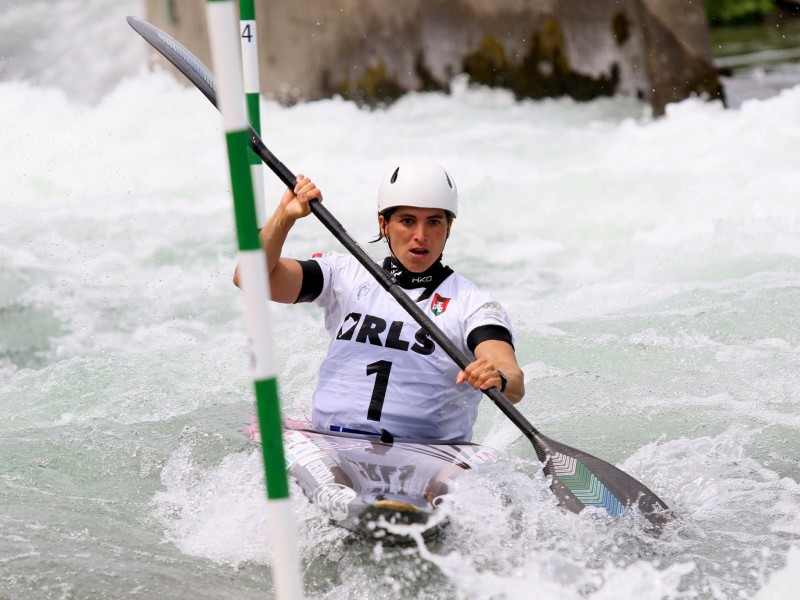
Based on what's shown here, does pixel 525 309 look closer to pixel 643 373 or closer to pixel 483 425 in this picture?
pixel 643 373

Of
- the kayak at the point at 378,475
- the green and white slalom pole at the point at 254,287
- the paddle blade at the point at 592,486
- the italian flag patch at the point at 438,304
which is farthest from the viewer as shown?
the italian flag patch at the point at 438,304

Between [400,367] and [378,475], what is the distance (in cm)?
52

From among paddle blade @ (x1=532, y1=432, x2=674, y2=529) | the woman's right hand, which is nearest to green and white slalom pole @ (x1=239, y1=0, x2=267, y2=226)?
the woman's right hand

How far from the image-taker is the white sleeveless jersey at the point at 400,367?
4.12 meters

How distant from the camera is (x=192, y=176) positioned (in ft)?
37.9

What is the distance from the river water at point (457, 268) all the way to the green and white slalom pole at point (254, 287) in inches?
37.1

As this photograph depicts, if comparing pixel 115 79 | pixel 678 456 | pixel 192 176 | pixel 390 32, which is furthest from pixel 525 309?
pixel 115 79

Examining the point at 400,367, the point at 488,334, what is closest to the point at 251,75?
the point at 400,367

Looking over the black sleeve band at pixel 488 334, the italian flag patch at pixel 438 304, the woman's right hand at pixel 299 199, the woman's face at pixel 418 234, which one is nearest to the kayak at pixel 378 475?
the black sleeve band at pixel 488 334

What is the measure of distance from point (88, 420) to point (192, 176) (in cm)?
643

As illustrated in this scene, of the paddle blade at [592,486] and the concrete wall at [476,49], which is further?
the concrete wall at [476,49]

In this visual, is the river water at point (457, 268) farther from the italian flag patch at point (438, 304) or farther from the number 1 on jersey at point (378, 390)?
the italian flag patch at point (438, 304)

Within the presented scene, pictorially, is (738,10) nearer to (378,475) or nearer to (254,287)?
(378,475)

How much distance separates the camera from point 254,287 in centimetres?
241
